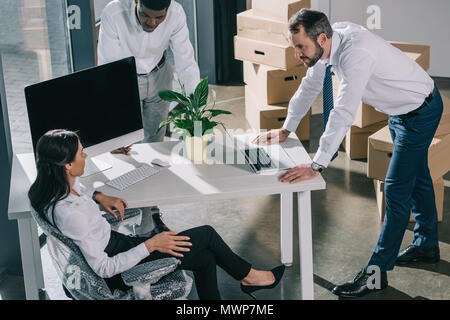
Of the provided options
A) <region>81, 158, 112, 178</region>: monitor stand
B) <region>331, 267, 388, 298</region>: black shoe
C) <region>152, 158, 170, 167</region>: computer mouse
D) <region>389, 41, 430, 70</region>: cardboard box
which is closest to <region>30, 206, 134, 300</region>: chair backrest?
<region>81, 158, 112, 178</region>: monitor stand

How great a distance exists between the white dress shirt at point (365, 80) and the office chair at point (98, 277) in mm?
→ 937

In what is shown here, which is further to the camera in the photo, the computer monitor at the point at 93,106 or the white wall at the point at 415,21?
the white wall at the point at 415,21

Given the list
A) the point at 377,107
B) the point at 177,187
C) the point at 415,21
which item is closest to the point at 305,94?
the point at 377,107

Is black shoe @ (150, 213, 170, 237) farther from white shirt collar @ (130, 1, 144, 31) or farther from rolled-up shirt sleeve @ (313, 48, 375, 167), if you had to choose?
rolled-up shirt sleeve @ (313, 48, 375, 167)

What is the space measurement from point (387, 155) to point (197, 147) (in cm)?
137

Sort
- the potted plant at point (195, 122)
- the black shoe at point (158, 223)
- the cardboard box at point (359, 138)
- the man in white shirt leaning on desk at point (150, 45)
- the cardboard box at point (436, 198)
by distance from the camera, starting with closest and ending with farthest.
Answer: the potted plant at point (195, 122), the man in white shirt leaning on desk at point (150, 45), the black shoe at point (158, 223), the cardboard box at point (436, 198), the cardboard box at point (359, 138)

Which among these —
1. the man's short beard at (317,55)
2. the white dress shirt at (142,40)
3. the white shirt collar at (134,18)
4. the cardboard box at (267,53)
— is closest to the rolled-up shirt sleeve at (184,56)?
the white dress shirt at (142,40)

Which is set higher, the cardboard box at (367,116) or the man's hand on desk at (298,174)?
the man's hand on desk at (298,174)

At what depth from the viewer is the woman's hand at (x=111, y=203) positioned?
9.28 feet

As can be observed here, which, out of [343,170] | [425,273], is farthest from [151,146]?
[343,170]

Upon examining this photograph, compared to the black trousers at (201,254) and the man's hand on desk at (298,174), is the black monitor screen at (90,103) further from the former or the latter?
the man's hand on desk at (298,174)

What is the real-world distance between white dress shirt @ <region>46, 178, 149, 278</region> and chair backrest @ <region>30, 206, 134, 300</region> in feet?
0.11

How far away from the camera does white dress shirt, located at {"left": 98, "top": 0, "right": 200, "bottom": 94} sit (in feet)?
11.9

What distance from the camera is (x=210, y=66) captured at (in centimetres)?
696
